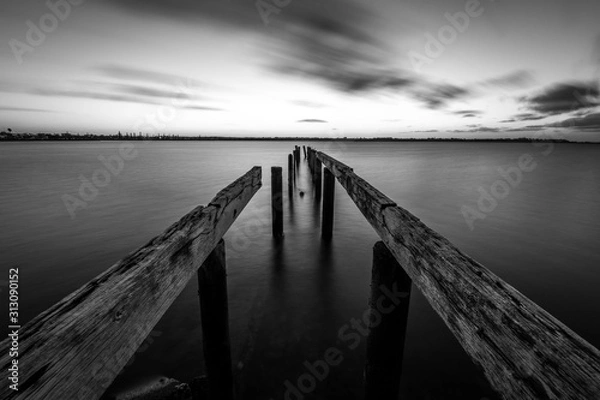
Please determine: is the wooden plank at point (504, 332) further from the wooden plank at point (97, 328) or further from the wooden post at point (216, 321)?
the wooden post at point (216, 321)

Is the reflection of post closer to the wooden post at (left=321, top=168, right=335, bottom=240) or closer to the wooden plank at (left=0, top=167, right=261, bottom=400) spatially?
the wooden plank at (left=0, top=167, right=261, bottom=400)

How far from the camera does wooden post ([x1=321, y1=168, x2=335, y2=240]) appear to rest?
22.8ft

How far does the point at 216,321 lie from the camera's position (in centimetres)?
253

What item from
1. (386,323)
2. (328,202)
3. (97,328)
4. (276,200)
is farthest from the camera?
(276,200)

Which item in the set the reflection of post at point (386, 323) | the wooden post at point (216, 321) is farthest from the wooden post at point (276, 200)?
the reflection of post at point (386, 323)

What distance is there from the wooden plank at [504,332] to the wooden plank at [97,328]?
1.33 m

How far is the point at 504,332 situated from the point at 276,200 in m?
6.56

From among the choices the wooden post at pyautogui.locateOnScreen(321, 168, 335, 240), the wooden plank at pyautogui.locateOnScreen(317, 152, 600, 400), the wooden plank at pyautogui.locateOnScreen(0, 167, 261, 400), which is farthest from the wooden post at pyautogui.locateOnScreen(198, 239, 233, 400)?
the wooden post at pyautogui.locateOnScreen(321, 168, 335, 240)

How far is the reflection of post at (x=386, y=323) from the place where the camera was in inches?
83.4

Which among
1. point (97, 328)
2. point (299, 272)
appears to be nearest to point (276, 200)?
point (299, 272)

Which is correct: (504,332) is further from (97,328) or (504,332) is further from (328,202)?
(328,202)

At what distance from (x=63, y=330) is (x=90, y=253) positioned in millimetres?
7616

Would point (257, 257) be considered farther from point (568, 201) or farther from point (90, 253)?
point (568, 201)

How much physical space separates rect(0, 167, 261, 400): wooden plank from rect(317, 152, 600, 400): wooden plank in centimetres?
133
